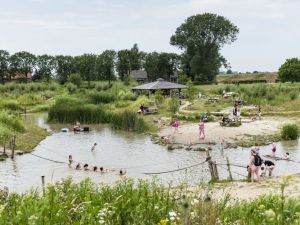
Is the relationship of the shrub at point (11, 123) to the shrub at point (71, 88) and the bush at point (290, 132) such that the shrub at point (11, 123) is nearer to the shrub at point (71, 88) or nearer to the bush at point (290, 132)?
the bush at point (290, 132)

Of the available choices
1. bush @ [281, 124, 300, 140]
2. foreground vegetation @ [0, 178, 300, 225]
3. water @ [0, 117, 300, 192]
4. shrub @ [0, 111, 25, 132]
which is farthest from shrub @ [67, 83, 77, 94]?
foreground vegetation @ [0, 178, 300, 225]

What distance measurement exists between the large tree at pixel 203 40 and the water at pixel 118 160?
45.5m

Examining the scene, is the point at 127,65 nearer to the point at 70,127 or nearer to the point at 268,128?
the point at 70,127

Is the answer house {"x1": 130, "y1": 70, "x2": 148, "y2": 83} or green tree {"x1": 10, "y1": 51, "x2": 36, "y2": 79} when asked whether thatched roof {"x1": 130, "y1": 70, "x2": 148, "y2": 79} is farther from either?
green tree {"x1": 10, "y1": 51, "x2": 36, "y2": 79}

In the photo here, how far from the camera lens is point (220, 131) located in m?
30.8

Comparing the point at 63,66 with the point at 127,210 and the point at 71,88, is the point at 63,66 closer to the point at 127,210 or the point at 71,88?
the point at 71,88

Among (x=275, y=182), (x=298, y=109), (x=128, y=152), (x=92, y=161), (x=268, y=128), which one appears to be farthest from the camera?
(x=298, y=109)

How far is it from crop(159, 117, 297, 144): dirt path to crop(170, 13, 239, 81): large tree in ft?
134

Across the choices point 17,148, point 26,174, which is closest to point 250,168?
point 26,174

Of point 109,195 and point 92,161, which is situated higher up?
point 109,195

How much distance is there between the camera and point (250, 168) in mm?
15469

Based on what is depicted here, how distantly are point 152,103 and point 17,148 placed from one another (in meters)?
21.7

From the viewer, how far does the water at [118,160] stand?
1877 centimetres

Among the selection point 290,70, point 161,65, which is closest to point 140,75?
point 161,65
